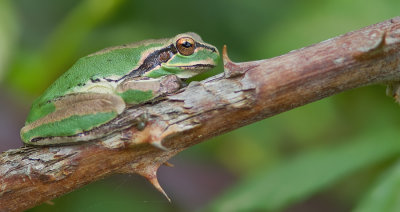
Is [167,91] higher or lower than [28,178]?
higher

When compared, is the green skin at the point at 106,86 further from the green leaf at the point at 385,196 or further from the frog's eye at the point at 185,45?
the green leaf at the point at 385,196

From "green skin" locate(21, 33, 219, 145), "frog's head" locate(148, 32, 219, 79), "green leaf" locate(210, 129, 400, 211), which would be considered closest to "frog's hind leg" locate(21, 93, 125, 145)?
"green skin" locate(21, 33, 219, 145)

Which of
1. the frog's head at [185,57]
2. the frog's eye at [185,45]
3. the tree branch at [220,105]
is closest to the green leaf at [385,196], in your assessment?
the tree branch at [220,105]

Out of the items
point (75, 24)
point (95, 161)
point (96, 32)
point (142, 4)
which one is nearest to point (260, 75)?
point (95, 161)

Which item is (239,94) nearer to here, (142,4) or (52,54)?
(52,54)

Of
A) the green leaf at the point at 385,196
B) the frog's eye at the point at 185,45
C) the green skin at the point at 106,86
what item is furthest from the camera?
the frog's eye at the point at 185,45

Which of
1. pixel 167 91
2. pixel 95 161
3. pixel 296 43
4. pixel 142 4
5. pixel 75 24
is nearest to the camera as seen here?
pixel 95 161

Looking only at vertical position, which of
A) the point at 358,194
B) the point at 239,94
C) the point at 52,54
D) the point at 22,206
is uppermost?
the point at 52,54

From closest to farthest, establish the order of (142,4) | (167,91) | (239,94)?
(239,94)
(167,91)
(142,4)
